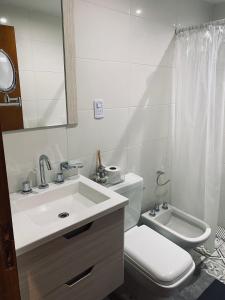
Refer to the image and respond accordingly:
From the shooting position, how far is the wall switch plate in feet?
4.96

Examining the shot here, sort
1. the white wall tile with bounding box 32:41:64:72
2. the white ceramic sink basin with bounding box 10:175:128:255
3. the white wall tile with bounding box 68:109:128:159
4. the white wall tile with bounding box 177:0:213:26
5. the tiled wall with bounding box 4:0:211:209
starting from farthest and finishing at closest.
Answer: the white wall tile with bounding box 177:0:213:26 → the white wall tile with bounding box 68:109:128:159 → the tiled wall with bounding box 4:0:211:209 → the white wall tile with bounding box 32:41:64:72 → the white ceramic sink basin with bounding box 10:175:128:255

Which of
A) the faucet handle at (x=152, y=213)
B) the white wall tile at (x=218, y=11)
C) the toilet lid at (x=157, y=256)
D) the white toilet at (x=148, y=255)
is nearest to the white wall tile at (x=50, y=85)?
the white toilet at (x=148, y=255)

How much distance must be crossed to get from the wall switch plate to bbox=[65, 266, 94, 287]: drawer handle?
36.4 inches

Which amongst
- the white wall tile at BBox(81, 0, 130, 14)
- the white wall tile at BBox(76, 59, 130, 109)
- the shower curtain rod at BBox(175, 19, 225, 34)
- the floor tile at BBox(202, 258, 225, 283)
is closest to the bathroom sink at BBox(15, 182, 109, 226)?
the white wall tile at BBox(76, 59, 130, 109)

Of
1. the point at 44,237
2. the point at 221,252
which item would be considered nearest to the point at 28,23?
the point at 44,237

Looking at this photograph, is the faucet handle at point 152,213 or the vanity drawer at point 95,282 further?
the faucet handle at point 152,213

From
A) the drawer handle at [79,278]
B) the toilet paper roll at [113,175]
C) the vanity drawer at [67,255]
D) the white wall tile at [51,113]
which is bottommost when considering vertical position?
the drawer handle at [79,278]

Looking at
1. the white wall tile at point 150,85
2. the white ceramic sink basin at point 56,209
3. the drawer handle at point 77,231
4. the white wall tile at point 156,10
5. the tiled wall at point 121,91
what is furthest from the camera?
the white wall tile at point 150,85

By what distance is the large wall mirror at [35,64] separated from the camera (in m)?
1.14

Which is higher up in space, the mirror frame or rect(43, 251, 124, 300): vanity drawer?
the mirror frame

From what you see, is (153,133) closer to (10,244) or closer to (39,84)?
(39,84)

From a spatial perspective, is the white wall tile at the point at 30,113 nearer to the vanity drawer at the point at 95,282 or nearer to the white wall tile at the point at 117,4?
the white wall tile at the point at 117,4

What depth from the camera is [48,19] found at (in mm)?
1245

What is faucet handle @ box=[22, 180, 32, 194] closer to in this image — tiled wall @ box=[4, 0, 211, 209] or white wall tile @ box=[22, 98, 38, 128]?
tiled wall @ box=[4, 0, 211, 209]
